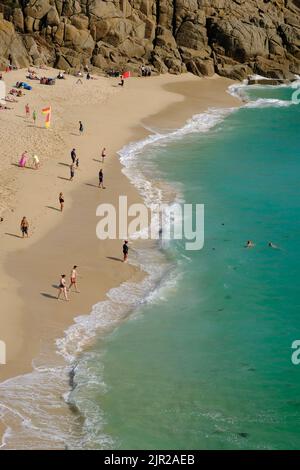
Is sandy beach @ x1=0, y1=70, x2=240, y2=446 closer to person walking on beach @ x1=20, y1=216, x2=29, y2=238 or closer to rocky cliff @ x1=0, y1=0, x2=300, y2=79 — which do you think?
person walking on beach @ x1=20, y1=216, x2=29, y2=238

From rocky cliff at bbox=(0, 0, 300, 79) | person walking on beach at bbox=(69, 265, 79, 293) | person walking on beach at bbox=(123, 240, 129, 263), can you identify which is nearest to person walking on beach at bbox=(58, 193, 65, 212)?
person walking on beach at bbox=(123, 240, 129, 263)

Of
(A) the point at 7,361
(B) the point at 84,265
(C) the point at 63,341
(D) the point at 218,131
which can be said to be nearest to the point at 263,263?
(B) the point at 84,265

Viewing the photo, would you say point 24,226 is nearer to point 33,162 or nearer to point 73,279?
point 73,279

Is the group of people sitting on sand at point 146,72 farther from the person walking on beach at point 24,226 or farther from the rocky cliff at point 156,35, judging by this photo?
the person walking on beach at point 24,226

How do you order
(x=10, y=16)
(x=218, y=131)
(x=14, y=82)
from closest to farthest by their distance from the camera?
1. (x=218, y=131)
2. (x=14, y=82)
3. (x=10, y=16)

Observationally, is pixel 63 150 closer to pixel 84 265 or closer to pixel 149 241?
pixel 149 241
